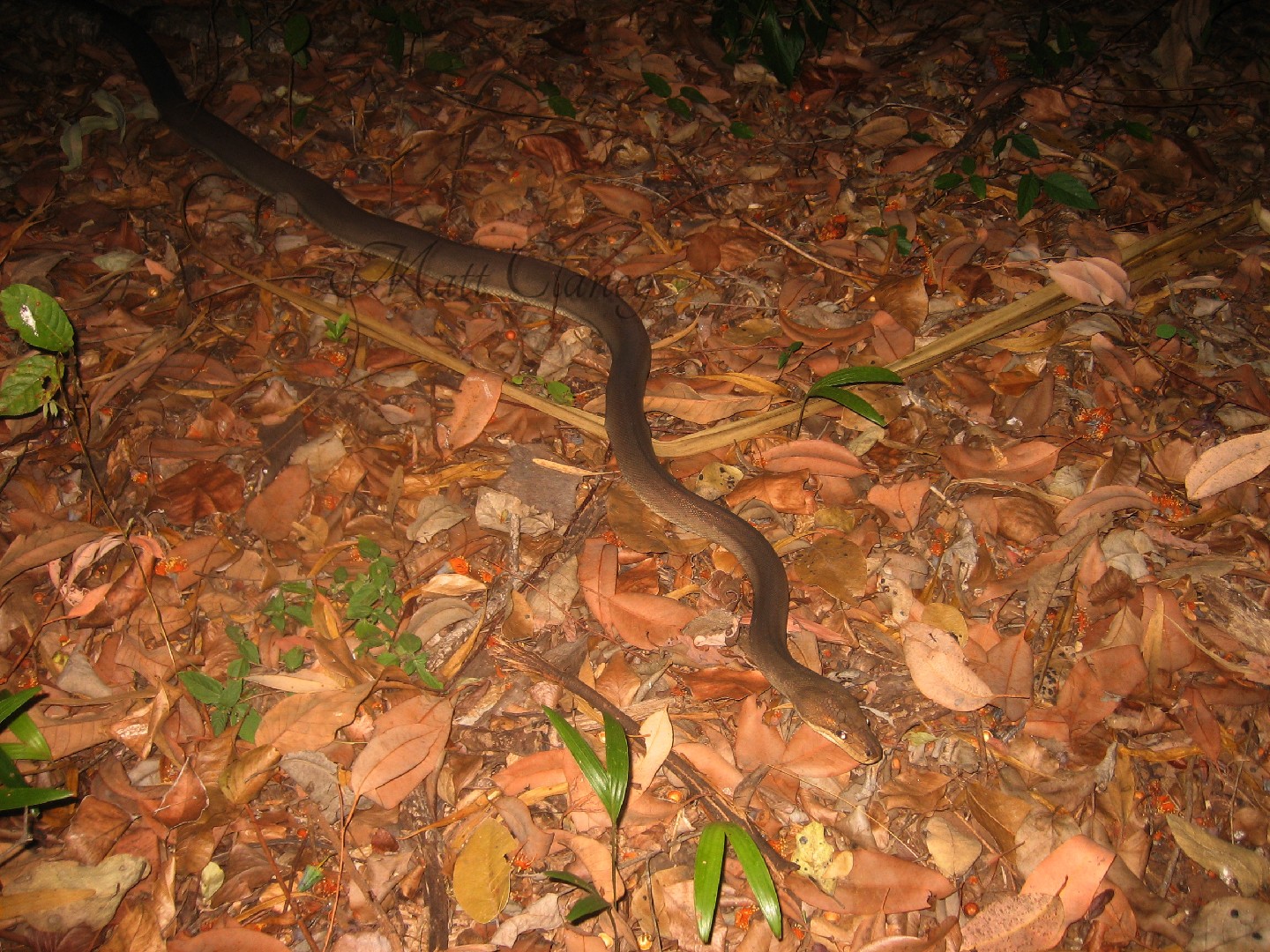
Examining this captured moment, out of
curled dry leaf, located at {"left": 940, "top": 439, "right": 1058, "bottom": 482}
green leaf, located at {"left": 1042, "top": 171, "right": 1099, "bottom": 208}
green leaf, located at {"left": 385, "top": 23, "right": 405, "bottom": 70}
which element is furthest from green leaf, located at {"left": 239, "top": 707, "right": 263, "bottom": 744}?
green leaf, located at {"left": 1042, "top": 171, "right": 1099, "bottom": 208}

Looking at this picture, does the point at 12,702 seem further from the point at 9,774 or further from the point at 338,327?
the point at 338,327

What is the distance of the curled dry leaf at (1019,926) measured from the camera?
232 cm

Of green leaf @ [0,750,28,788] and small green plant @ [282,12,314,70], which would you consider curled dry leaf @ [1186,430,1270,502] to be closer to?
green leaf @ [0,750,28,788]

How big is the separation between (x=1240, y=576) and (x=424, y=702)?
3.36 metres

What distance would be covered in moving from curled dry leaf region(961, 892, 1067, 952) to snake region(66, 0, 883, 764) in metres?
0.58

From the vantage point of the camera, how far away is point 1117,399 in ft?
11.5

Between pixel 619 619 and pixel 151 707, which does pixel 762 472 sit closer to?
pixel 619 619

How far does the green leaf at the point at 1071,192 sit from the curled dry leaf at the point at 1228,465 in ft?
5.16

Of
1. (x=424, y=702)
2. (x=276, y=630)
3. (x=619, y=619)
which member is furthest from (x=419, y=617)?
(x=619, y=619)

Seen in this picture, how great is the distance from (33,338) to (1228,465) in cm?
495

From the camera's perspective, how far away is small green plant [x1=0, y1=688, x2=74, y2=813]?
2.28 m

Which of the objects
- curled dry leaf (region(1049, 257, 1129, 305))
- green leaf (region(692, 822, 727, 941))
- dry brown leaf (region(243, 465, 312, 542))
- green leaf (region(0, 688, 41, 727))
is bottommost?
green leaf (region(692, 822, 727, 941))

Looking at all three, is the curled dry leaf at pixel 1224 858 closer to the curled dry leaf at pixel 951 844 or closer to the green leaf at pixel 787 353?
the curled dry leaf at pixel 951 844

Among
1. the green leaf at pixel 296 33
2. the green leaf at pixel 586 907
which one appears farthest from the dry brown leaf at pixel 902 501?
the green leaf at pixel 296 33
